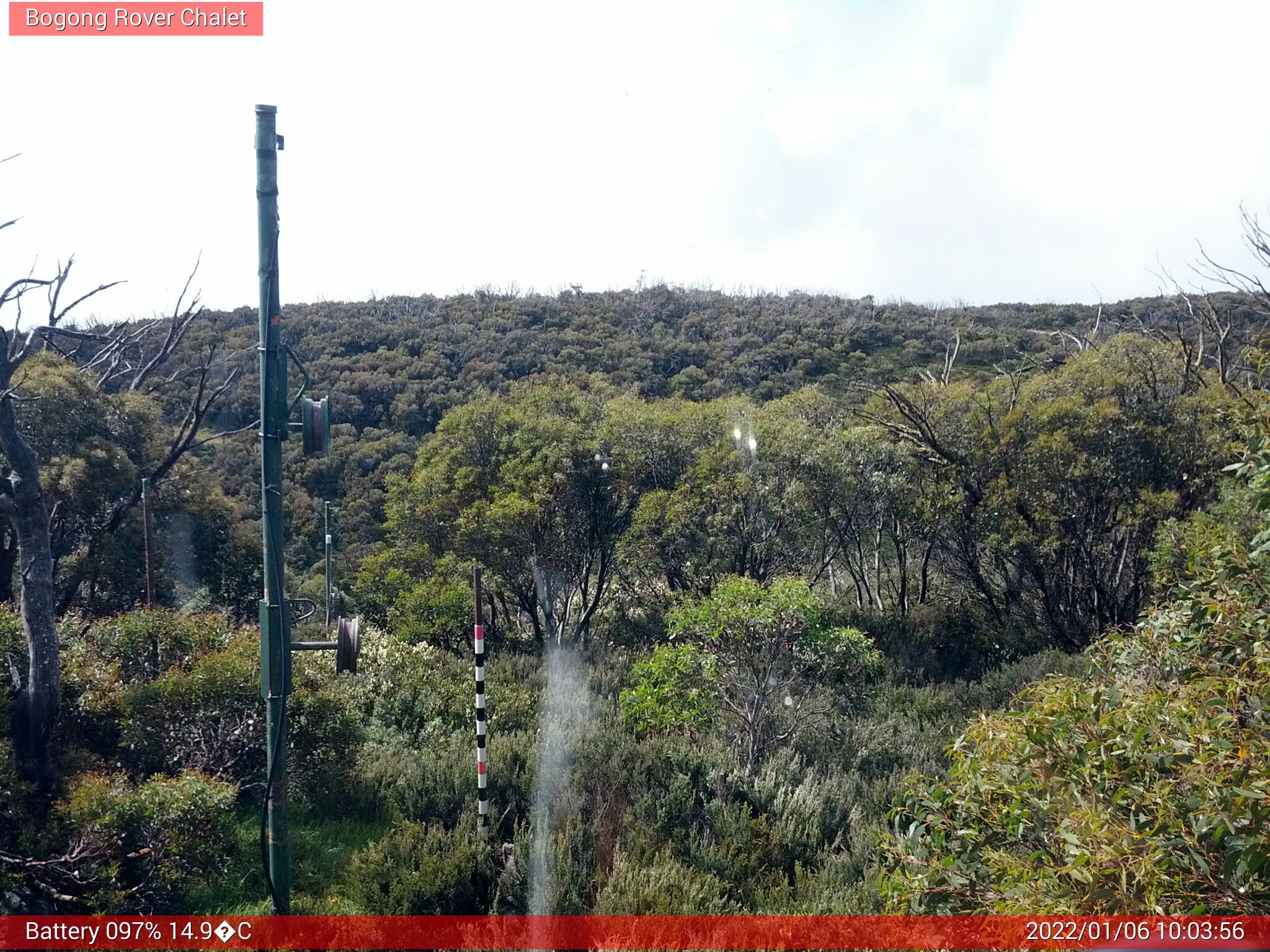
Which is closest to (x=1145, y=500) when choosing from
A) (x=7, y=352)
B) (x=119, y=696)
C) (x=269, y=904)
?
(x=269, y=904)

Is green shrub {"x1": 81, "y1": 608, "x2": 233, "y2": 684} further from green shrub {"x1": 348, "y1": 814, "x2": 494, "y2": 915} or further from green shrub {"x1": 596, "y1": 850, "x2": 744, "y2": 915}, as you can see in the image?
green shrub {"x1": 596, "y1": 850, "x2": 744, "y2": 915}

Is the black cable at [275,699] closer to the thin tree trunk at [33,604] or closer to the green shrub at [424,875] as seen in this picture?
the green shrub at [424,875]

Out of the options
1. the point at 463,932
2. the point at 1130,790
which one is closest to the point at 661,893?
the point at 463,932

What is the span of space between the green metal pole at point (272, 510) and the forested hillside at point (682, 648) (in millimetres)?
950

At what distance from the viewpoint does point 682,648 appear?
8180 millimetres

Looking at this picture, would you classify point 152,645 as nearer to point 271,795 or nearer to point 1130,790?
point 271,795

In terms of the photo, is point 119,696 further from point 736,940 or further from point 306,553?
point 306,553

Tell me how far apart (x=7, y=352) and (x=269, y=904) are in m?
4.73

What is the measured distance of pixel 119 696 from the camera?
6.93 m

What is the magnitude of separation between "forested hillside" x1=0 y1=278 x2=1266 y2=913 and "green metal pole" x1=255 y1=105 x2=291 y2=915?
0.95 m

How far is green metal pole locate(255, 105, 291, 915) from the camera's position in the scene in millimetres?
4727

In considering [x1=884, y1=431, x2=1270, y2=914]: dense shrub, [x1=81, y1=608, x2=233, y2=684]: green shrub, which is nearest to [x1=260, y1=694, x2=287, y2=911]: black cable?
[x1=81, y1=608, x2=233, y2=684]: green shrub

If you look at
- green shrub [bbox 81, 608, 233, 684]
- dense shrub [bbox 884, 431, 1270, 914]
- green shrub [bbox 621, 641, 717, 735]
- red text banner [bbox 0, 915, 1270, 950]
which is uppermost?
dense shrub [bbox 884, 431, 1270, 914]

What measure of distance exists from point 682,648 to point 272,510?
4.44 m
